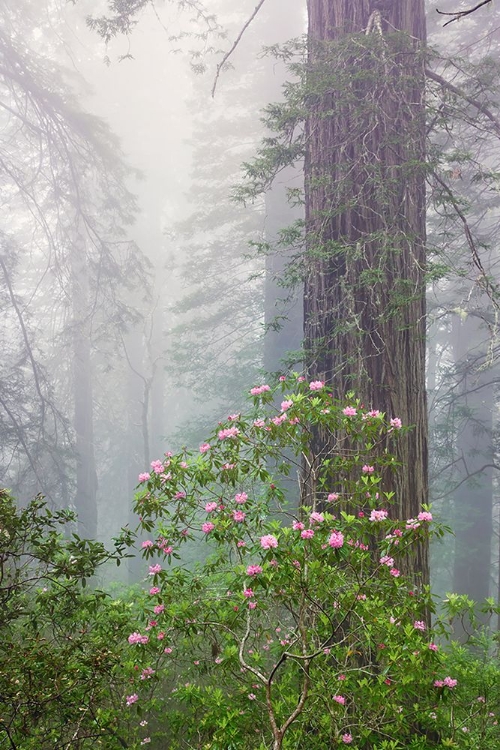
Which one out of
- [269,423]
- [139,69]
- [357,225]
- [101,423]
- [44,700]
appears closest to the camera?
[44,700]

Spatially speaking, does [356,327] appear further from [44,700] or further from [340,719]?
[44,700]

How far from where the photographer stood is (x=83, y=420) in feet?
61.3

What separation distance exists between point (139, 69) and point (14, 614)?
2663cm

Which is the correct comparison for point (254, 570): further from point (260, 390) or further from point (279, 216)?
point (279, 216)

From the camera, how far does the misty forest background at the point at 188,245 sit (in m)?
6.91

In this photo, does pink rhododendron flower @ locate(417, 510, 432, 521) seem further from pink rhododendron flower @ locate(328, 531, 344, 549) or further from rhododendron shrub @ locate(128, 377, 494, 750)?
pink rhododendron flower @ locate(328, 531, 344, 549)

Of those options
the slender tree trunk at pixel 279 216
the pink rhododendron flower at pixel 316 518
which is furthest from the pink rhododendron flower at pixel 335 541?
the slender tree trunk at pixel 279 216

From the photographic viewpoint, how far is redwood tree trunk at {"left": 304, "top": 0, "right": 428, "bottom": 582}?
3.83 metres

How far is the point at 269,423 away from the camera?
10.5ft

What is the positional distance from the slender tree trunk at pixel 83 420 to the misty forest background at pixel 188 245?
80 mm

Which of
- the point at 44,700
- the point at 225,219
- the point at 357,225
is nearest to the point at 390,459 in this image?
the point at 357,225

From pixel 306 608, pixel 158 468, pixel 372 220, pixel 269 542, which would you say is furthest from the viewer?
pixel 372 220

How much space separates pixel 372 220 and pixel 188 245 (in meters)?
14.8

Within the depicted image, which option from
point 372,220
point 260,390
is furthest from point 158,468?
point 372,220
